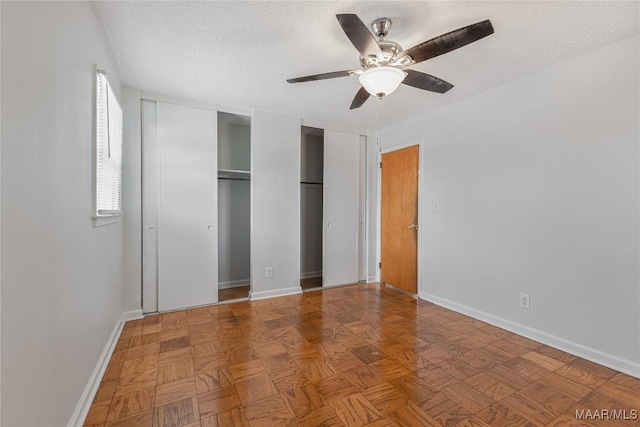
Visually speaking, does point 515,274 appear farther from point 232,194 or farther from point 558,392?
point 232,194

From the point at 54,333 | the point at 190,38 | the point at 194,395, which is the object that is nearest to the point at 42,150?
the point at 54,333

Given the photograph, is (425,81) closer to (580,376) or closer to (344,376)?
(344,376)

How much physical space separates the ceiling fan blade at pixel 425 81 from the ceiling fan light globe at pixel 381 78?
20 centimetres

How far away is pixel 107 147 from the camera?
2.07 m

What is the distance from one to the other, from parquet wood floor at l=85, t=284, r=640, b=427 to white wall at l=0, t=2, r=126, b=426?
0.45 m

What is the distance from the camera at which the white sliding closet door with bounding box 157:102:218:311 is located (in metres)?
3.10

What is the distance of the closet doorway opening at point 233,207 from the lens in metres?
3.96

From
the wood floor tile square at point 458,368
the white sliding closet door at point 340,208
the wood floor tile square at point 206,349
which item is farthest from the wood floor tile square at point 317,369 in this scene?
the white sliding closet door at point 340,208

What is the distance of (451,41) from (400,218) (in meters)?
2.65

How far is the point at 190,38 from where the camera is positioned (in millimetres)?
2006

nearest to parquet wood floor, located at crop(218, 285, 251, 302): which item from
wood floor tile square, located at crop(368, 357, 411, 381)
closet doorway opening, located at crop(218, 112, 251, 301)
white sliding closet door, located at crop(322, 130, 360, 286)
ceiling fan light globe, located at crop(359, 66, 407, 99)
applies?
closet doorway opening, located at crop(218, 112, 251, 301)

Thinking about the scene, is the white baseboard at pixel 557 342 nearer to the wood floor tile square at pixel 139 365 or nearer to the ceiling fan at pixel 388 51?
the ceiling fan at pixel 388 51

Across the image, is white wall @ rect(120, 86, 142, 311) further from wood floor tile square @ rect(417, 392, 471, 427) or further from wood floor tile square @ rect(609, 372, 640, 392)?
wood floor tile square @ rect(609, 372, 640, 392)

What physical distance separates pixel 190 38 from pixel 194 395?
240cm
